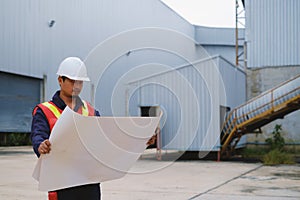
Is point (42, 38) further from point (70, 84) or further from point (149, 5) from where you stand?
point (70, 84)

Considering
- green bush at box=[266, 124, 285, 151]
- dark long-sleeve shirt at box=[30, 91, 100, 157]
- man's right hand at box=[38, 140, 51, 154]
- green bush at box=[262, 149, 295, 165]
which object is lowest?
green bush at box=[262, 149, 295, 165]

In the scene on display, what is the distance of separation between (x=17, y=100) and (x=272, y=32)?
42.7 feet

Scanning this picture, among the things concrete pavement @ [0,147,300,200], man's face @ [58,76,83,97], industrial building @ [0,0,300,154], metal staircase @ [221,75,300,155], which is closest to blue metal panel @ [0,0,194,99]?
industrial building @ [0,0,300,154]

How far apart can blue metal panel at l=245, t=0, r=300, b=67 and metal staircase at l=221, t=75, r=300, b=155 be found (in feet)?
15.5

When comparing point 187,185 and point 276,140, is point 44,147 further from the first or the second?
point 276,140

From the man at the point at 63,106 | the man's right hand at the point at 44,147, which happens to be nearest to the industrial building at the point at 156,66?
the man at the point at 63,106

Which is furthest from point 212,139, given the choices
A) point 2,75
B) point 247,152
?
point 2,75

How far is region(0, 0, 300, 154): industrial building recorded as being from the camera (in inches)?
628

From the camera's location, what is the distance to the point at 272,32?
20.6m

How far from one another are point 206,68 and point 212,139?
8.00ft

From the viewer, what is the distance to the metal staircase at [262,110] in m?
15.3

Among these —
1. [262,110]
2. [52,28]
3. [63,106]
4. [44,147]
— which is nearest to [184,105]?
[262,110]

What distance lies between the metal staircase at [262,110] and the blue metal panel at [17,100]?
11.7m

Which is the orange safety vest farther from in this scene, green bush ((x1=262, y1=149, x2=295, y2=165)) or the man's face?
green bush ((x1=262, y1=149, x2=295, y2=165))
